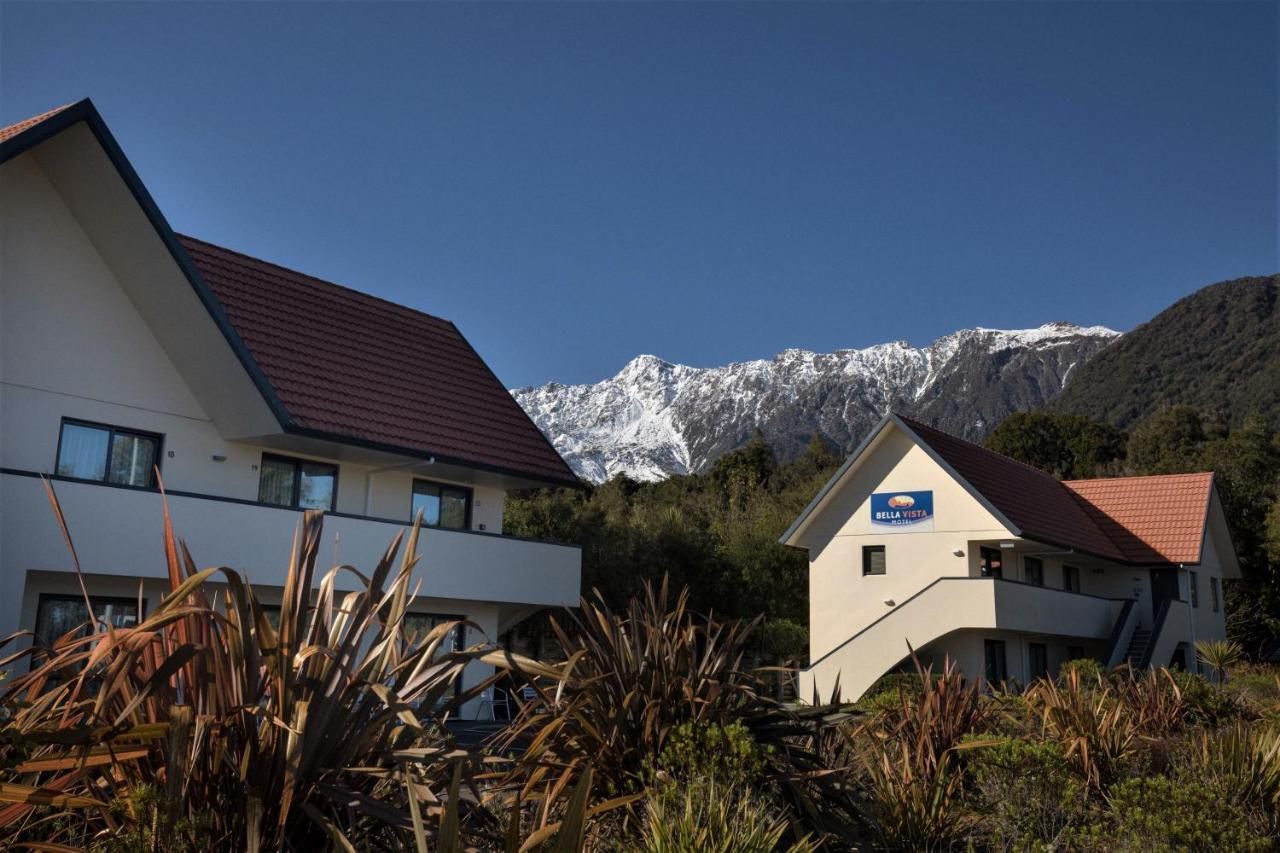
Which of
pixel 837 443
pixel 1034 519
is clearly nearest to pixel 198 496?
pixel 1034 519

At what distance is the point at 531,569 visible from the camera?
78.5 feet

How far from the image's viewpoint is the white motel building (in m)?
17.4

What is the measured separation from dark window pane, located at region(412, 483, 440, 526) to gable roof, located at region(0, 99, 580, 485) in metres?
1.35

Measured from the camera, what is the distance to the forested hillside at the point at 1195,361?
360 ft

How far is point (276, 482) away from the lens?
21.6 m

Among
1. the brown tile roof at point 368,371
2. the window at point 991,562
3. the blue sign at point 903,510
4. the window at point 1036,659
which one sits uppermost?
the brown tile roof at point 368,371

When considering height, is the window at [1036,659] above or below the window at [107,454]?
below

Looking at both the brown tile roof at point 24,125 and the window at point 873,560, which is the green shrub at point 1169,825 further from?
the window at point 873,560

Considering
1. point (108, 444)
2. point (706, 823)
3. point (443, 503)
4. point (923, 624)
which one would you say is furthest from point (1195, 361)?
point (706, 823)

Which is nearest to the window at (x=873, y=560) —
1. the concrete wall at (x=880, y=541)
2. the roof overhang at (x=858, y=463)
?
the concrete wall at (x=880, y=541)

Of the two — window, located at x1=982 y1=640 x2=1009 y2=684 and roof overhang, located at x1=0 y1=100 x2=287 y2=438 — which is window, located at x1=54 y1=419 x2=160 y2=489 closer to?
roof overhang, located at x1=0 y1=100 x2=287 y2=438

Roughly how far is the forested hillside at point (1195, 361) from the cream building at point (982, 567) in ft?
244

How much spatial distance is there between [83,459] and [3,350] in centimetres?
209

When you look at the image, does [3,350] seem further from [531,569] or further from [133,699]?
[133,699]
